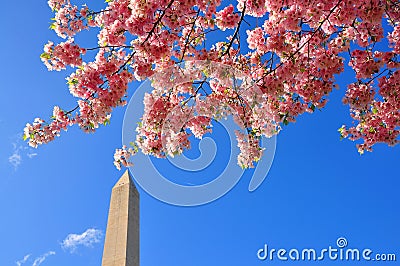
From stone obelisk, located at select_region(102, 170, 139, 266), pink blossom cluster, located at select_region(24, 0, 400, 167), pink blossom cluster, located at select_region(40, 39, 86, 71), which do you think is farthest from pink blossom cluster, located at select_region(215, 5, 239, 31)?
stone obelisk, located at select_region(102, 170, 139, 266)

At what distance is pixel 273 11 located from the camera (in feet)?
16.0

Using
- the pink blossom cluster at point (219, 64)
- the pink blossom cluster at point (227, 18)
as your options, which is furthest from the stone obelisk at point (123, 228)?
the pink blossom cluster at point (227, 18)

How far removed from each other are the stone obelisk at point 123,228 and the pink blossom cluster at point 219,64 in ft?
10.6

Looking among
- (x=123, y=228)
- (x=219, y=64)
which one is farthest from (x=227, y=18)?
(x=123, y=228)

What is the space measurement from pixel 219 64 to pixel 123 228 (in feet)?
14.5

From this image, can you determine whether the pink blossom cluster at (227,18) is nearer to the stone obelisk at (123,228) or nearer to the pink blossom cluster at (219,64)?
the pink blossom cluster at (219,64)

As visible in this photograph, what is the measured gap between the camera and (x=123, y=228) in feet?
27.3

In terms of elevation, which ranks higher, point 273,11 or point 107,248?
point 273,11

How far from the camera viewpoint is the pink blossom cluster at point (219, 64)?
4801 mm

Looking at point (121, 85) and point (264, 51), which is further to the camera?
point (264, 51)

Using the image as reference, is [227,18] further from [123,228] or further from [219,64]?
[123,228]

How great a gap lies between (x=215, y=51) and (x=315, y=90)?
1361 millimetres

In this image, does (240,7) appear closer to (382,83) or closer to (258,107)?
(258,107)

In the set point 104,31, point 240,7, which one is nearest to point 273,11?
point 240,7
